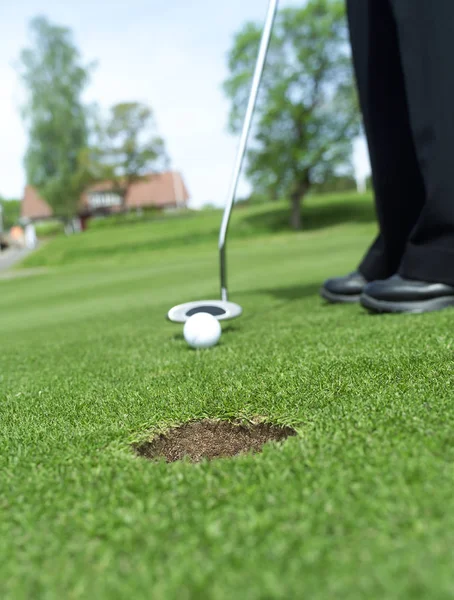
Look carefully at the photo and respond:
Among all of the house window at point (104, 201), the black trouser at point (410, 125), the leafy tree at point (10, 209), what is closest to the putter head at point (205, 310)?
the black trouser at point (410, 125)

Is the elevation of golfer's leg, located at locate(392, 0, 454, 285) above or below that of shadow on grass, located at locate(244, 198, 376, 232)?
above

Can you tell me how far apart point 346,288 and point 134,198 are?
64.5m

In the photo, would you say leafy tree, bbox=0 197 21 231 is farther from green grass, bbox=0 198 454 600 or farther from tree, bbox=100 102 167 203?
green grass, bbox=0 198 454 600

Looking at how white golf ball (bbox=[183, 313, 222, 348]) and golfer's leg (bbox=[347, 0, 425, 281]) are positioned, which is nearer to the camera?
white golf ball (bbox=[183, 313, 222, 348])

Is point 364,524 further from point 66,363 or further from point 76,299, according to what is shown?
point 76,299

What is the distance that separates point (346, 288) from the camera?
3.57 m

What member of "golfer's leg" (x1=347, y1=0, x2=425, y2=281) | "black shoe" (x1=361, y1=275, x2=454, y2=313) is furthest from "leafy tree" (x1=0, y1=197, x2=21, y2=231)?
"black shoe" (x1=361, y1=275, x2=454, y2=313)

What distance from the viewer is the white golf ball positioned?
2.50m

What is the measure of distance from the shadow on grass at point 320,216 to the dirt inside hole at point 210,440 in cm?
2878

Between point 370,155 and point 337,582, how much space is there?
2857 mm

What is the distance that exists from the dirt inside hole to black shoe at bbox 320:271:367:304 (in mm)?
2177

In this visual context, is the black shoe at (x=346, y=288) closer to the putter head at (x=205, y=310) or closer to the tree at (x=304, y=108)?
the putter head at (x=205, y=310)

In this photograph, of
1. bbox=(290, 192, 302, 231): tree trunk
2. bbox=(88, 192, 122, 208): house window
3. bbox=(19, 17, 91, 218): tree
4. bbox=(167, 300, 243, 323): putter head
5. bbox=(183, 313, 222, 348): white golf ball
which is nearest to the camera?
bbox=(183, 313, 222, 348): white golf ball

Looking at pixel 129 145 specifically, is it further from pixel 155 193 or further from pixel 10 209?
pixel 10 209
